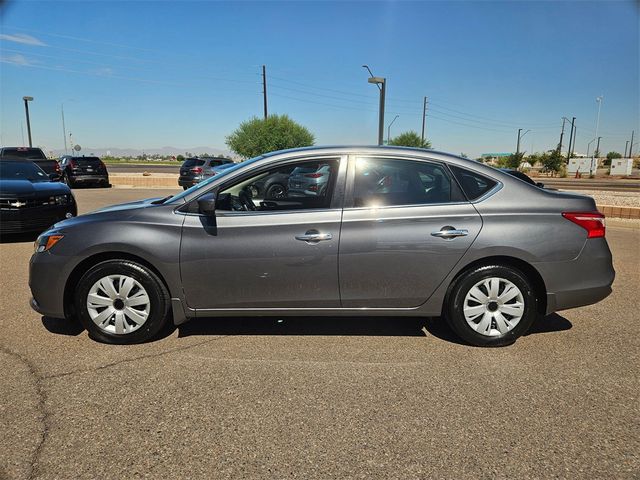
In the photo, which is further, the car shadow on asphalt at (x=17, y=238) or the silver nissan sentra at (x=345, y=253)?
the car shadow on asphalt at (x=17, y=238)

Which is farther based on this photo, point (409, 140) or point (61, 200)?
point (409, 140)

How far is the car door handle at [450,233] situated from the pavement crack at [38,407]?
9.54 ft

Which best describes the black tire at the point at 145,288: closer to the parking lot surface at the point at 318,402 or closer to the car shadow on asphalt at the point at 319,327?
the parking lot surface at the point at 318,402

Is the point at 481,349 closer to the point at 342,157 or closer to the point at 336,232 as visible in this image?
the point at 336,232

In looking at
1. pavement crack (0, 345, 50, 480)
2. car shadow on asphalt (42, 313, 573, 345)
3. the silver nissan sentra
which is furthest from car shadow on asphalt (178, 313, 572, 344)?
pavement crack (0, 345, 50, 480)

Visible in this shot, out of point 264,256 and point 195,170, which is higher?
point 195,170

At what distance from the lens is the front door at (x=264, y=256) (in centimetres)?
358

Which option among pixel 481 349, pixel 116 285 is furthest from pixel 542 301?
pixel 116 285

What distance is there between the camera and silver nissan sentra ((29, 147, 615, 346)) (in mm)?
3598

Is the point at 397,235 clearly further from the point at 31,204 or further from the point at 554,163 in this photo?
the point at 554,163

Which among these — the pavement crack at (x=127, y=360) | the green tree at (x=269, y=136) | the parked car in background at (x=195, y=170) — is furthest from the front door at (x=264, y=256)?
the green tree at (x=269, y=136)

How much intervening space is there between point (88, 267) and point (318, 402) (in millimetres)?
2233

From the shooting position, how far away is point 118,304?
369 centimetres

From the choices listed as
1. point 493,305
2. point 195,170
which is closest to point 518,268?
point 493,305
